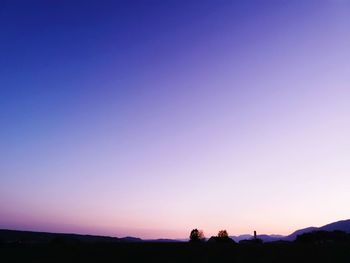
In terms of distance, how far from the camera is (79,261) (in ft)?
130

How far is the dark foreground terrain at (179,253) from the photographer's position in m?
39.4

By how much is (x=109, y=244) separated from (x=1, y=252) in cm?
1086

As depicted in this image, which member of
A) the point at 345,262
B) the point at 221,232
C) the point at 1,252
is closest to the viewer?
the point at 345,262

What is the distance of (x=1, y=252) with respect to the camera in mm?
43531

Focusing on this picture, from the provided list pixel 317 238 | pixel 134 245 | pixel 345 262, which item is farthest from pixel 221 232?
pixel 345 262

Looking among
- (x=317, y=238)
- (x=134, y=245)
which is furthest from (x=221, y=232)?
(x=134, y=245)

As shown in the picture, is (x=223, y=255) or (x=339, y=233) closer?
(x=223, y=255)

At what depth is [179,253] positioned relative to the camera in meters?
42.1

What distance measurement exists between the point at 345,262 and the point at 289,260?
478 centimetres

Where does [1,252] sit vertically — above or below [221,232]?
below

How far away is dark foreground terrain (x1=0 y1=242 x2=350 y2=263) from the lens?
3938 cm

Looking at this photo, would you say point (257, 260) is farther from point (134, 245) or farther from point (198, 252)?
point (134, 245)

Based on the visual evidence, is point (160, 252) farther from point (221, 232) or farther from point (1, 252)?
point (221, 232)

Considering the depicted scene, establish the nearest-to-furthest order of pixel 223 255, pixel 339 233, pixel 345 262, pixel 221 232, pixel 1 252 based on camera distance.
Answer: pixel 345 262
pixel 223 255
pixel 1 252
pixel 339 233
pixel 221 232
